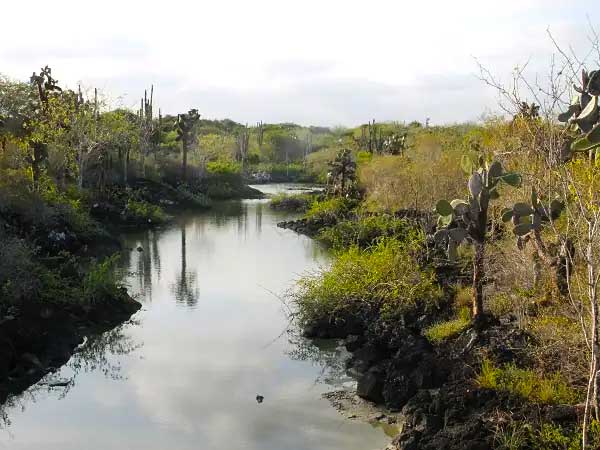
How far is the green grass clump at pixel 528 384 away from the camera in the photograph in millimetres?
9672

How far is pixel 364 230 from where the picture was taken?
27188mm

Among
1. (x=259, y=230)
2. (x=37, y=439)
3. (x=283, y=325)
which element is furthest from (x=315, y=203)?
(x=37, y=439)

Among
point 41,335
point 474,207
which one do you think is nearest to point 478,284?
point 474,207

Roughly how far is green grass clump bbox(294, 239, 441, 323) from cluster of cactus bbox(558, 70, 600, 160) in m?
6.62

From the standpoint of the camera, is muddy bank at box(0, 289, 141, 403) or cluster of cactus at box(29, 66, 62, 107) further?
cluster of cactus at box(29, 66, 62, 107)

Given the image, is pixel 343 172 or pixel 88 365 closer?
pixel 88 365

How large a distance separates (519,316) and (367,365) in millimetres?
3162

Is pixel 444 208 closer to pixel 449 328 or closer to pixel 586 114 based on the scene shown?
pixel 449 328

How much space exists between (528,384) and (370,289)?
6.40 m

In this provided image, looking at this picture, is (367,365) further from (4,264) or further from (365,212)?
(365,212)

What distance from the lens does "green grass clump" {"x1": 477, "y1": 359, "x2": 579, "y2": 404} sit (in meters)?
9.67

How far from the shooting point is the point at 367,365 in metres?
13.7

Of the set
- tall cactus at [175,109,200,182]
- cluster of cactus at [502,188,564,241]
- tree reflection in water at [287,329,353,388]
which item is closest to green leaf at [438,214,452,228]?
cluster of cactus at [502,188,564,241]

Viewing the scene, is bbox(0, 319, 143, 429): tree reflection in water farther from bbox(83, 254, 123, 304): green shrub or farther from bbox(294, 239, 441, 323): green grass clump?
bbox(294, 239, 441, 323): green grass clump
